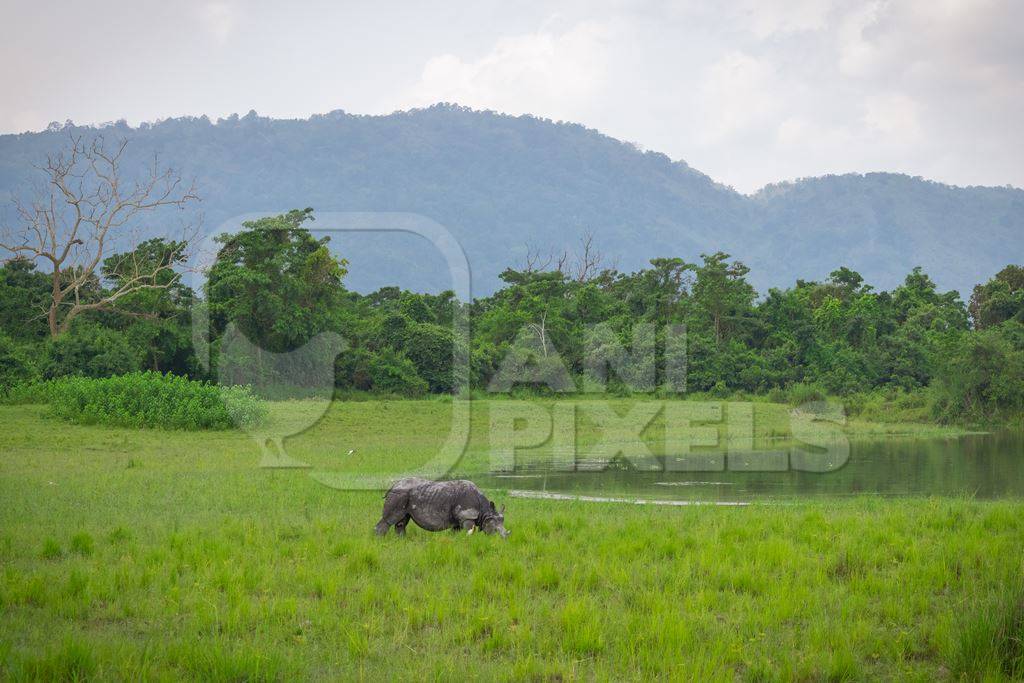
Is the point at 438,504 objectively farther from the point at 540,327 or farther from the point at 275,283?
the point at 540,327

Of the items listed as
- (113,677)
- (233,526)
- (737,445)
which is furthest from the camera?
(737,445)

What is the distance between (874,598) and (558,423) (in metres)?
28.1

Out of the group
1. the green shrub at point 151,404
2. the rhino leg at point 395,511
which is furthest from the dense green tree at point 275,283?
the rhino leg at point 395,511

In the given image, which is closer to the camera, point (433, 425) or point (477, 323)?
point (433, 425)

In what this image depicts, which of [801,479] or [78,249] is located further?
[78,249]

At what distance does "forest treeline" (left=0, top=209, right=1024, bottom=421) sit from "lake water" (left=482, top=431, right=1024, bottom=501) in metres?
17.0

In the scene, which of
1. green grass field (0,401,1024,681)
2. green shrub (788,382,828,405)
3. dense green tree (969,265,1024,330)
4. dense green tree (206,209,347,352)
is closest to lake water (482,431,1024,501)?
green grass field (0,401,1024,681)

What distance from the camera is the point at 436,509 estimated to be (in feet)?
37.4

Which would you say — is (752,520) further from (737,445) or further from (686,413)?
(686,413)

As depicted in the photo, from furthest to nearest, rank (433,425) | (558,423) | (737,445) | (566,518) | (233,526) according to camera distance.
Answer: (558,423)
(433,425)
(737,445)
(566,518)
(233,526)

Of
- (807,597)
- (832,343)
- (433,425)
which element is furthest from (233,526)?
(832,343)

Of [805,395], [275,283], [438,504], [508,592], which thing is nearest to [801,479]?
[438,504]

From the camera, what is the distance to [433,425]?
3378 cm

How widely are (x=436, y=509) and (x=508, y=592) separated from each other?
3.12 m
